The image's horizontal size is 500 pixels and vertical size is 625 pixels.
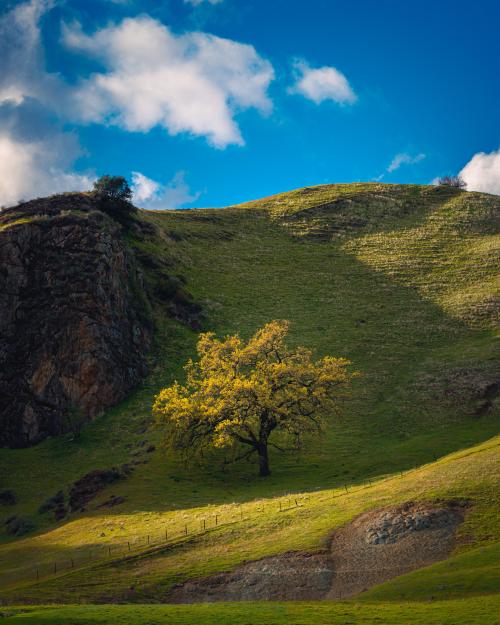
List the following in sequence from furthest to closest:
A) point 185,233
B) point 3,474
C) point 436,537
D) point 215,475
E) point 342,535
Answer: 1. point 185,233
2. point 3,474
3. point 215,475
4. point 342,535
5. point 436,537

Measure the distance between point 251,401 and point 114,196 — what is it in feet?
204

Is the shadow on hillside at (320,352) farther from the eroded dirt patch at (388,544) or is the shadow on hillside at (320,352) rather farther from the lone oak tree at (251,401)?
the eroded dirt patch at (388,544)

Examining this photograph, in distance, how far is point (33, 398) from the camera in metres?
69.6

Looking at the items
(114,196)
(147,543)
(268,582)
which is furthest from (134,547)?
(114,196)

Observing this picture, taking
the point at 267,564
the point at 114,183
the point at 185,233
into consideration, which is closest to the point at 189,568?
the point at 267,564

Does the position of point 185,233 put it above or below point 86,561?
above

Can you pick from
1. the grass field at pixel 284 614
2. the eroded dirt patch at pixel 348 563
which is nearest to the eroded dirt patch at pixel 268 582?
the eroded dirt patch at pixel 348 563

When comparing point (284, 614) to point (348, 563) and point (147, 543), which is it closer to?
point (348, 563)

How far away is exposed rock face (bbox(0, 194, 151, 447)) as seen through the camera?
69.6 metres

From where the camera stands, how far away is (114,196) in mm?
103938

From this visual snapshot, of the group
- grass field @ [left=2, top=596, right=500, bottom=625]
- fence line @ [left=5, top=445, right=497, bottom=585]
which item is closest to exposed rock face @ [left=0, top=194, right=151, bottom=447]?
fence line @ [left=5, top=445, right=497, bottom=585]

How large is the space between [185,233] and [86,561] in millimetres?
88607

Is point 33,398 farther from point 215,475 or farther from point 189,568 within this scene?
point 189,568

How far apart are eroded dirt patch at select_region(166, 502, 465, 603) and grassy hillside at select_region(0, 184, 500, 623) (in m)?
1.46
